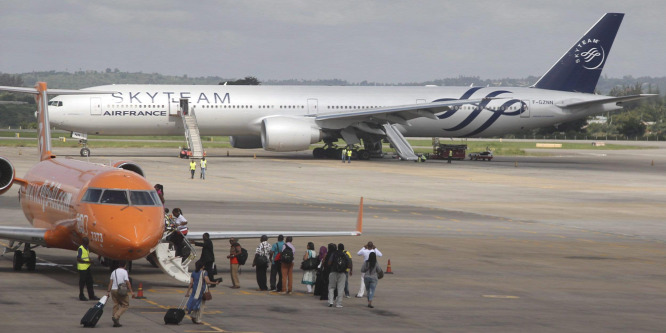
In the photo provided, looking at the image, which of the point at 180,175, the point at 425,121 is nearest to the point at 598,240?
the point at 180,175

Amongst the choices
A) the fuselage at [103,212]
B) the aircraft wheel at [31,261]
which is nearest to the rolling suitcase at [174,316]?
the fuselage at [103,212]

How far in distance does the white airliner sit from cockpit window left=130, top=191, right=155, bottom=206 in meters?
47.1

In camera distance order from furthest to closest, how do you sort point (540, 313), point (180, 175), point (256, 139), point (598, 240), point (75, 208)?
1. point (256, 139)
2. point (180, 175)
3. point (598, 240)
4. point (75, 208)
5. point (540, 313)

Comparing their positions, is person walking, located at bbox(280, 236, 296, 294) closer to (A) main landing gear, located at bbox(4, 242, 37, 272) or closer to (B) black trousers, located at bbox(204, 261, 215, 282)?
(B) black trousers, located at bbox(204, 261, 215, 282)

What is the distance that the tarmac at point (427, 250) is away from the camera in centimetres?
2167

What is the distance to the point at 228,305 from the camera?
75.8 ft

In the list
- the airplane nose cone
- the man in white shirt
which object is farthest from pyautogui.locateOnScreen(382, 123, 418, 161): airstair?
the airplane nose cone

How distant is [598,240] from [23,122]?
5469 inches

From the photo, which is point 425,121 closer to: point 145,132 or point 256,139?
point 256,139

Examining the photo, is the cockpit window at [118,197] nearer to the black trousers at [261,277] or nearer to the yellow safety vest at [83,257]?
the yellow safety vest at [83,257]

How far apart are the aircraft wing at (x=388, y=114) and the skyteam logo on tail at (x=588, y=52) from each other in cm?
1520

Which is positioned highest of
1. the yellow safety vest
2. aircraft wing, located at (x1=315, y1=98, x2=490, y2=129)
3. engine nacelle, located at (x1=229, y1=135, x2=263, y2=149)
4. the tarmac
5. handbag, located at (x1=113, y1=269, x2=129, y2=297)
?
aircraft wing, located at (x1=315, y1=98, x2=490, y2=129)

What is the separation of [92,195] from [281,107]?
51.4 meters

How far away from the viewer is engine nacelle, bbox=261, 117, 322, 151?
71938 millimetres
